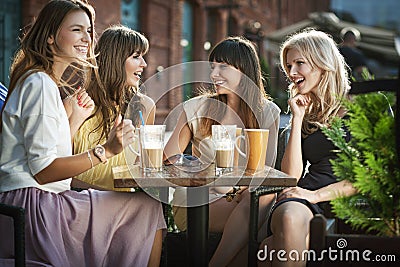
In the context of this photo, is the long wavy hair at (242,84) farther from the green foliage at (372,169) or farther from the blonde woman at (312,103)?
the green foliage at (372,169)

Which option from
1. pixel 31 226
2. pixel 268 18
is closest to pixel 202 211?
pixel 31 226

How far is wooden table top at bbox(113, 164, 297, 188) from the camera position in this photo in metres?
2.30

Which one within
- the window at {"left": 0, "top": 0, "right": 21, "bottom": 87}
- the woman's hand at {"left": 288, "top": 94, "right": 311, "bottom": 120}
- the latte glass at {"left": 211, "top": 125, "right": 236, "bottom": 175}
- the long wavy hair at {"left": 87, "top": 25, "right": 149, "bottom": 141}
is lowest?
the latte glass at {"left": 211, "top": 125, "right": 236, "bottom": 175}

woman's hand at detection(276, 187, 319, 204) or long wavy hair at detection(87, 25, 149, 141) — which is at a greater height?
long wavy hair at detection(87, 25, 149, 141)

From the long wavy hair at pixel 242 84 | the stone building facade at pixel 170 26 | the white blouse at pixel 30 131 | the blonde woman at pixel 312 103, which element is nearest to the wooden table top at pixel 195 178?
the white blouse at pixel 30 131

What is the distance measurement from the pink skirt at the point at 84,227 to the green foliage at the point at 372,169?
98cm

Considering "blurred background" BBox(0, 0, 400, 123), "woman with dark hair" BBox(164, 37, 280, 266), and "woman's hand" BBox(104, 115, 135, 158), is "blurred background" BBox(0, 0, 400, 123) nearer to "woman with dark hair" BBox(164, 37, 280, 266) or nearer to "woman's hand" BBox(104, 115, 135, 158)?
"woman with dark hair" BBox(164, 37, 280, 266)

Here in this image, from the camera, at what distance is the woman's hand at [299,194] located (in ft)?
9.02

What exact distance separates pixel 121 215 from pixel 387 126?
1200mm

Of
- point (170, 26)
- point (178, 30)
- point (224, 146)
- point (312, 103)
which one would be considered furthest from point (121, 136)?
point (178, 30)

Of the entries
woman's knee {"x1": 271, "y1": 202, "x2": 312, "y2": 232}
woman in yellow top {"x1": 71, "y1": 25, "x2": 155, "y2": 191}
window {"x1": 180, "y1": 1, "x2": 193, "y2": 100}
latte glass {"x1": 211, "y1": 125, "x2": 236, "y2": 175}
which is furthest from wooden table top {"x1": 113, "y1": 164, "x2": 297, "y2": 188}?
window {"x1": 180, "y1": 1, "x2": 193, "y2": 100}

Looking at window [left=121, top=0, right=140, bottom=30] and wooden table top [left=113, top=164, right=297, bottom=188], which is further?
window [left=121, top=0, right=140, bottom=30]

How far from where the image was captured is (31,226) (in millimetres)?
2398

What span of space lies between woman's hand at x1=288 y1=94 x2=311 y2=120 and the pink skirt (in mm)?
747
